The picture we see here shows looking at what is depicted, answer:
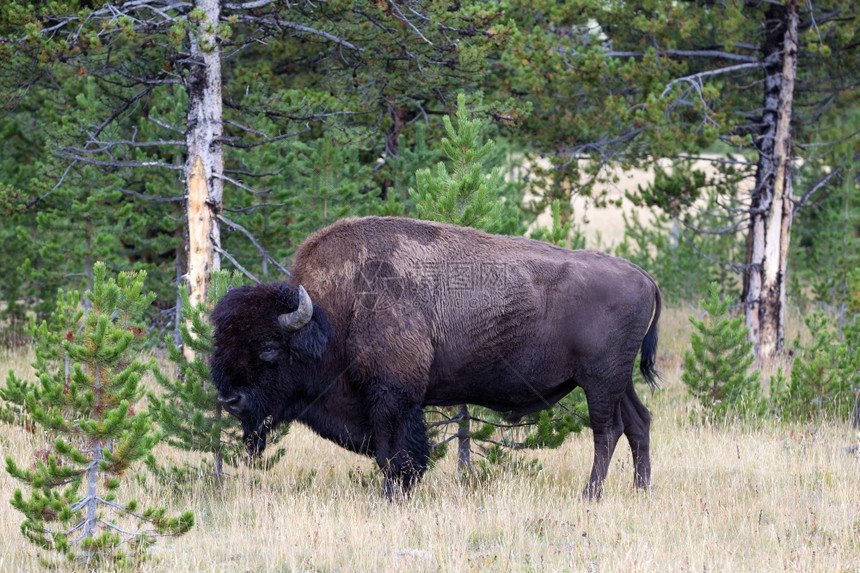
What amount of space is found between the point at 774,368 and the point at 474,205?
24.6 feet

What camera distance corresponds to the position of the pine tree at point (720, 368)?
10.3m

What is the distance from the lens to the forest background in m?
9.85

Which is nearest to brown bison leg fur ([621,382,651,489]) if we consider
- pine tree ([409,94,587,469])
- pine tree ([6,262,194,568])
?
pine tree ([409,94,587,469])

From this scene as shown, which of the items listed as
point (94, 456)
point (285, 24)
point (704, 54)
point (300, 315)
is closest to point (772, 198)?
point (704, 54)

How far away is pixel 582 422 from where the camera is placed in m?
8.64

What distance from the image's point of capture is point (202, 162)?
9.62 m

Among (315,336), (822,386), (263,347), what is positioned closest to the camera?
(315,336)

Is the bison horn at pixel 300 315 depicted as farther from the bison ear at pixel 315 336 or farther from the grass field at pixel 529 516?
the grass field at pixel 529 516

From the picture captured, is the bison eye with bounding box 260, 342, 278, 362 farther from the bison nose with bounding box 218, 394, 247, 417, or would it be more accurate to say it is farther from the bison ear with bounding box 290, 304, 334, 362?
the bison nose with bounding box 218, 394, 247, 417

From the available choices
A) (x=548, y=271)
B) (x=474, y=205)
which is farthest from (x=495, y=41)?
(x=548, y=271)

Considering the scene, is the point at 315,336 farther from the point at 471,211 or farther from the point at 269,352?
the point at 471,211

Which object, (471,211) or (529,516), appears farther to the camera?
(471,211)

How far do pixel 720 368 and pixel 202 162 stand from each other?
621 centimetres

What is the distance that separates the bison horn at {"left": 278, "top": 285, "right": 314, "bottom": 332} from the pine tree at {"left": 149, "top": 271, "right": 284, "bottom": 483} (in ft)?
2.40
